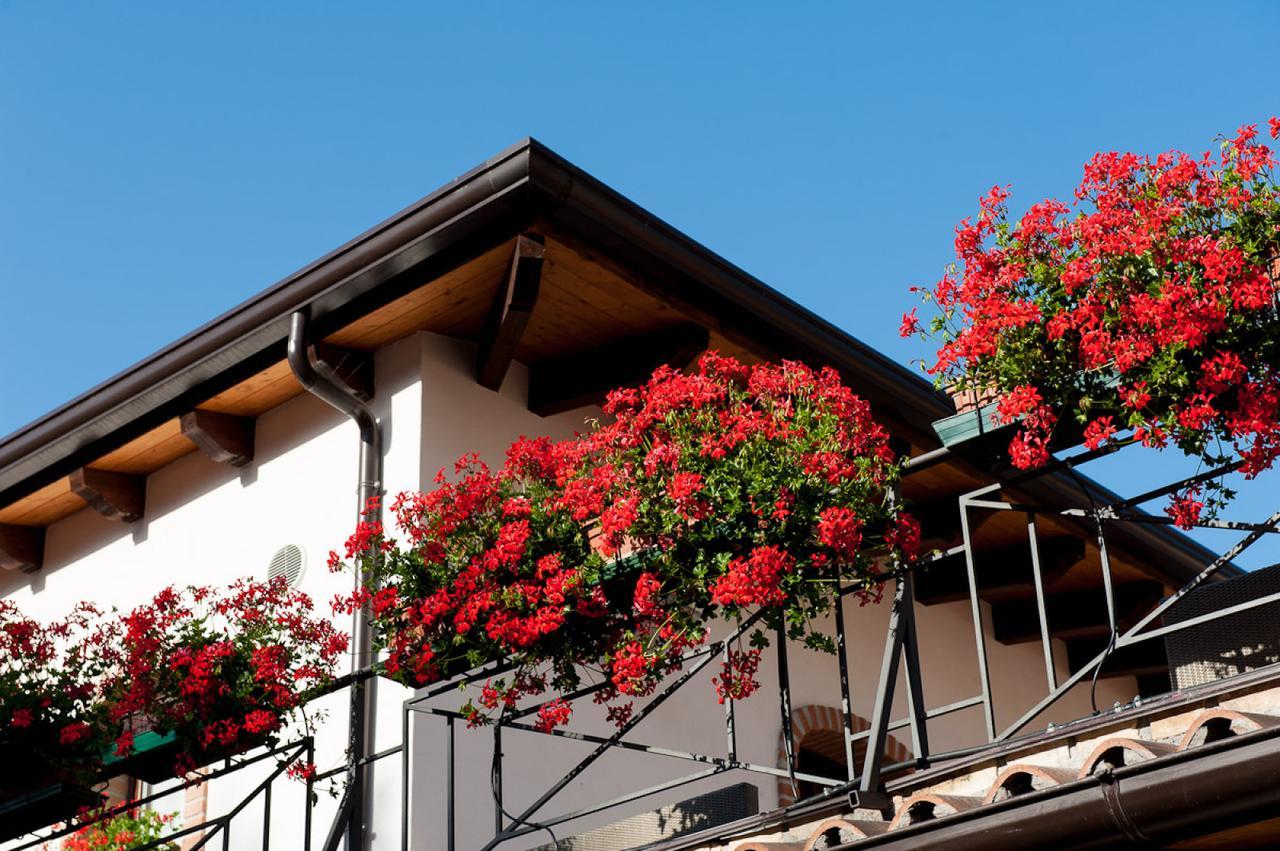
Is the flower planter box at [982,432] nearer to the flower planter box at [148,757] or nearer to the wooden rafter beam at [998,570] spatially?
the flower planter box at [148,757]

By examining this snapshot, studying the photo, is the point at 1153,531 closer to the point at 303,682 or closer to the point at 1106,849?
the point at 303,682

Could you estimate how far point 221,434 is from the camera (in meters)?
9.99

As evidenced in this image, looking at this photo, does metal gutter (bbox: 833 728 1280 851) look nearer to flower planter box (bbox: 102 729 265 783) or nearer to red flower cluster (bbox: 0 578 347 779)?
red flower cluster (bbox: 0 578 347 779)

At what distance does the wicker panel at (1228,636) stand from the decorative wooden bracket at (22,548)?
27.6ft

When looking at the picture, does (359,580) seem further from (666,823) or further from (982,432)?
(982,432)

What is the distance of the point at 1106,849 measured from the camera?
4.96m

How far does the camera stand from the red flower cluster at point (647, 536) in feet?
21.0

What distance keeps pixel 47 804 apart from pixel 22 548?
151 inches

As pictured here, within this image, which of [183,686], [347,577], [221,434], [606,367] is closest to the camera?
[183,686]

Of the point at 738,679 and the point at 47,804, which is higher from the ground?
the point at 47,804

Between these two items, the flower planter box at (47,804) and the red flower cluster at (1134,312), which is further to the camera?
the flower planter box at (47,804)

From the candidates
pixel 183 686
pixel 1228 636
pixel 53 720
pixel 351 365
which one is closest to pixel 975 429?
pixel 1228 636

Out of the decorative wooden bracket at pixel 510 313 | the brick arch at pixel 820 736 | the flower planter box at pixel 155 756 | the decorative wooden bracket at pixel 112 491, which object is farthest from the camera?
the decorative wooden bracket at pixel 112 491

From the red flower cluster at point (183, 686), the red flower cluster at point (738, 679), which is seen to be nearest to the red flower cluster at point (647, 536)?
the red flower cluster at point (738, 679)
